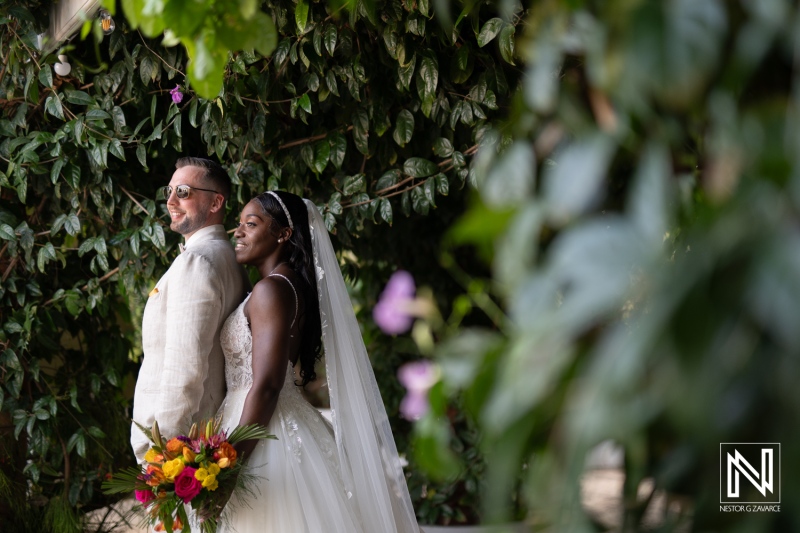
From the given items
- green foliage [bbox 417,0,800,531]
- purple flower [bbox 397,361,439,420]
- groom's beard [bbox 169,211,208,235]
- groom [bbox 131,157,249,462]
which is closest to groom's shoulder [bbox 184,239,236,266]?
groom [bbox 131,157,249,462]

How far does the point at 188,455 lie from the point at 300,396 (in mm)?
517

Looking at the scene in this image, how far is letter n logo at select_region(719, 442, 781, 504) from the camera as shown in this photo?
0.44m

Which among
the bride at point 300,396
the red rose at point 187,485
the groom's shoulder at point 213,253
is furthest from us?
the groom's shoulder at point 213,253

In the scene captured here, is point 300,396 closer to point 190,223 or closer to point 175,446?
point 175,446

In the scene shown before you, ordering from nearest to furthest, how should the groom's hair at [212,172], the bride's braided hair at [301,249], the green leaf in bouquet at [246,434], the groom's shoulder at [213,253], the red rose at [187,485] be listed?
the red rose at [187,485] < the green leaf in bouquet at [246,434] < the groom's shoulder at [213,253] < the bride's braided hair at [301,249] < the groom's hair at [212,172]

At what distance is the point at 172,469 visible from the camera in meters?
2.19

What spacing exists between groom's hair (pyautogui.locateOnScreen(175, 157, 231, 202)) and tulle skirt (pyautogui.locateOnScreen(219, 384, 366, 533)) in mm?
710

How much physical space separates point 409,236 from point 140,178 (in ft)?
4.82

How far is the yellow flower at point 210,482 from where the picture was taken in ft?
7.19

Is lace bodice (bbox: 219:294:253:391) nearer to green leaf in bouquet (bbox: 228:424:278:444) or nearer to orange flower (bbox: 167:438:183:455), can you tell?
green leaf in bouquet (bbox: 228:424:278:444)

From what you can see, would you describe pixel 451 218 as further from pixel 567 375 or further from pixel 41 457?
pixel 567 375

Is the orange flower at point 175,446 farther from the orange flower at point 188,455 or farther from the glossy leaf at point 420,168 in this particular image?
the glossy leaf at point 420,168

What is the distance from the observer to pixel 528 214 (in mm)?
484

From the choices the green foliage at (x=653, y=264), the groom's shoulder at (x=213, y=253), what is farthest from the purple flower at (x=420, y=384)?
the groom's shoulder at (x=213, y=253)
